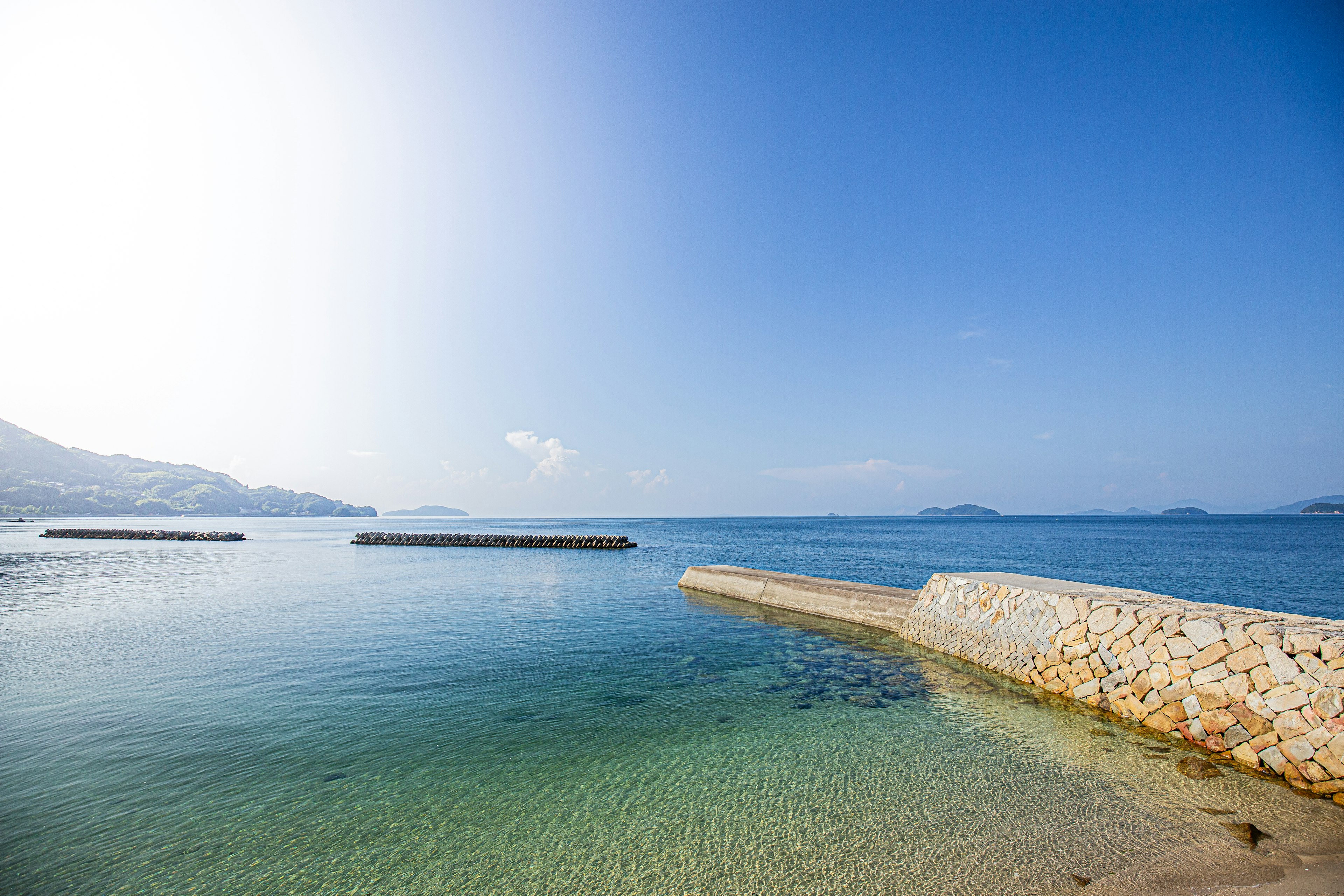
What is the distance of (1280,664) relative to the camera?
6.86m

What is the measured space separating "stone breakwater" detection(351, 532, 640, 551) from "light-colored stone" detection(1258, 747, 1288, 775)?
166ft

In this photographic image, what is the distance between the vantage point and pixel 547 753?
7.59 meters

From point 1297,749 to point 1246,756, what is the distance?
57cm

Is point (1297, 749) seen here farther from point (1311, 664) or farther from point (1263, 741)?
point (1311, 664)

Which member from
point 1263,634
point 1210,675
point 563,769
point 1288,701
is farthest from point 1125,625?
point 563,769

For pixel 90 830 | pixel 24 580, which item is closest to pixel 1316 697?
pixel 90 830

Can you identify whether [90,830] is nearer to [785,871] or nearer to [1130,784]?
[785,871]

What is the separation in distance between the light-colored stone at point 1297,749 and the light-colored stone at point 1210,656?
44.9 inches

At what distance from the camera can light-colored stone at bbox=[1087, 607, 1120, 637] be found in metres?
9.27

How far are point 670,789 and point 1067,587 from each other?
402 inches

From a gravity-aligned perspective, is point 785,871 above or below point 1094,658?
below

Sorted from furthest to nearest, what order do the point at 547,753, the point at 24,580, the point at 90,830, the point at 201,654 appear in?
the point at 24,580
the point at 201,654
the point at 547,753
the point at 90,830

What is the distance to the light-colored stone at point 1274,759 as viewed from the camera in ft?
21.5

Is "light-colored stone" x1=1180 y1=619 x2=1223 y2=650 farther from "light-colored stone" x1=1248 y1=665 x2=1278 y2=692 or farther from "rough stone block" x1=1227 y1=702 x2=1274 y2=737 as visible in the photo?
"rough stone block" x1=1227 y1=702 x2=1274 y2=737
